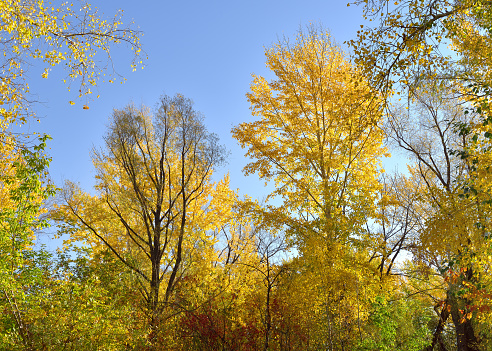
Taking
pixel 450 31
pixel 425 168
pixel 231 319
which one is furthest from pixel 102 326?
pixel 425 168

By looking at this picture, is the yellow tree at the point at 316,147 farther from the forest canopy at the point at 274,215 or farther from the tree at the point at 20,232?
the tree at the point at 20,232

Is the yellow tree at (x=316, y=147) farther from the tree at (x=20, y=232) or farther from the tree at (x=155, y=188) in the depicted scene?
the tree at (x=20, y=232)

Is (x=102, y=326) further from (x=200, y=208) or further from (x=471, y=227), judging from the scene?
(x=471, y=227)

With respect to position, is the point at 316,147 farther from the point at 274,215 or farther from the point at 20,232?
the point at 20,232

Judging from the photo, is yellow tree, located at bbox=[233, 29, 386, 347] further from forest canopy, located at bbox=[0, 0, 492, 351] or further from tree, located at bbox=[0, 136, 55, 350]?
tree, located at bbox=[0, 136, 55, 350]

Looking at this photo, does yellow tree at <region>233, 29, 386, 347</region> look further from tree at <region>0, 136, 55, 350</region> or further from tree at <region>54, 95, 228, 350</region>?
tree at <region>0, 136, 55, 350</region>

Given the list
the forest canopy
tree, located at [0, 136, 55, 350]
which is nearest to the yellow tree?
the forest canopy

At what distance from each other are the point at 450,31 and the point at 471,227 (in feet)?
10.4

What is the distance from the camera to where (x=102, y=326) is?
6000 millimetres

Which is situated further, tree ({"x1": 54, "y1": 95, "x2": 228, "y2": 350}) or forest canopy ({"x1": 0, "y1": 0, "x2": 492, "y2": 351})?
tree ({"x1": 54, "y1": 95, "x2": 228, "y2": 350})

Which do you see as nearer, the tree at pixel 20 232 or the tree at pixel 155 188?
the tree at pixel 20 232

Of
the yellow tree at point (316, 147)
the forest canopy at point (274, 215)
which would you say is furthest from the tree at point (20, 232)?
the yellow tree at point (316, 147)

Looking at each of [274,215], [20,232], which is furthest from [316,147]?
[20,232]

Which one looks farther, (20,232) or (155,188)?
(155,188)
